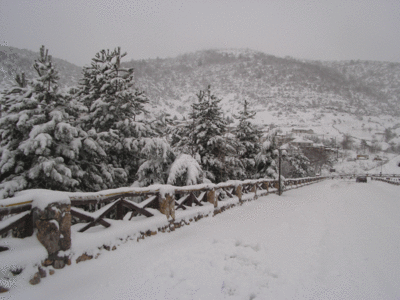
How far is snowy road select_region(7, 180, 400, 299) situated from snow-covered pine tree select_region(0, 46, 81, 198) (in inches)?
241

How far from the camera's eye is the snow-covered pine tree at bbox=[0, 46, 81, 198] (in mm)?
8602

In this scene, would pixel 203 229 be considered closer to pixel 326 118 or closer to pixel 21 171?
pixel 21 171

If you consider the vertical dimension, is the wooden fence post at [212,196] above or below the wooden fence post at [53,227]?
below

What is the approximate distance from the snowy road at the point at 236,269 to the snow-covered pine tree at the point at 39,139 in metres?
6.12

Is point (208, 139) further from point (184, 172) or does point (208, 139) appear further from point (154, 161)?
point (184, 172)

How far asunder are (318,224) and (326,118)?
180877 mm

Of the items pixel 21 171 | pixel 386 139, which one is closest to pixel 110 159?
pixel 21 171

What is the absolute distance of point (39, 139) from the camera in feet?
27.8

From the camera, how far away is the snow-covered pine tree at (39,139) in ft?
28.2

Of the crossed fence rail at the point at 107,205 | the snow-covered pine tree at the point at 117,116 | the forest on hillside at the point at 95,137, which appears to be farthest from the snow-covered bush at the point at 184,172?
the snow-covered pine tree at the point at 117,116

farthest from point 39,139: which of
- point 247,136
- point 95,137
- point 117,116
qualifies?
point 247,136

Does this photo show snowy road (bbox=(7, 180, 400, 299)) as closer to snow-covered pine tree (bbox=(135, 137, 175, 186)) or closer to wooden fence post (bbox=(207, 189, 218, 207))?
wooden fence post (bbox=(207, 189, 218, 207))

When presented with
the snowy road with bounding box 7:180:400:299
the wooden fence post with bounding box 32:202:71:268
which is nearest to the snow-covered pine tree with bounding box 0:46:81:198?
the wooden fence post with bounding box 32:202:71:268

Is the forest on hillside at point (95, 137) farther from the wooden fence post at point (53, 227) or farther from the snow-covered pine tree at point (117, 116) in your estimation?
the wooden fence post at point (53, 227)
